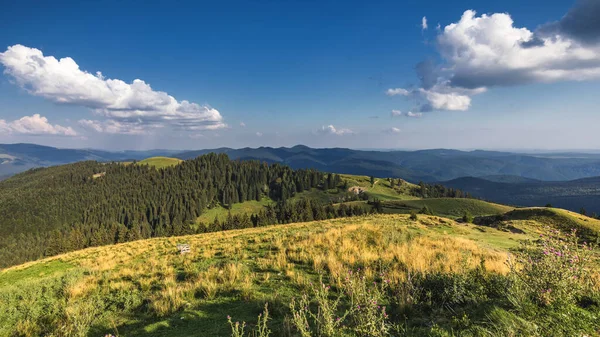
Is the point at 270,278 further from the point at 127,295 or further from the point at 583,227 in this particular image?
the point at 583,227

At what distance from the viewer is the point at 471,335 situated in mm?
4246

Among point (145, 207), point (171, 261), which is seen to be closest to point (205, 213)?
point (145, 207)

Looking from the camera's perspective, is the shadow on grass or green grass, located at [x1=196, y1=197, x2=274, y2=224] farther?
green grass, located at [x1=196, y1=197, x2=274, y2=224]

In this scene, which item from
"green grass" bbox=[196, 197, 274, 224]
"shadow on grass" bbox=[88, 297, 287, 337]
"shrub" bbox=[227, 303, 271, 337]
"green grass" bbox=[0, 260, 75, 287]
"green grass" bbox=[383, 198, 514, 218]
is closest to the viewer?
"shrub" bbox=[227, 303, 271, 337]

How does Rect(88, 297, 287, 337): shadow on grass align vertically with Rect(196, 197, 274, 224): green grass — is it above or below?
above

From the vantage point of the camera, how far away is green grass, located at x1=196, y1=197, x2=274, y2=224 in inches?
6722

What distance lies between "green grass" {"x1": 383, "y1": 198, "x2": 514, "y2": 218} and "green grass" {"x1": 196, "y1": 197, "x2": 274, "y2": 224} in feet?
284

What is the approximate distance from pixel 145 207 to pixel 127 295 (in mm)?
195769

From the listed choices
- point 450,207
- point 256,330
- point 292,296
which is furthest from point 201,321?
point 450,207

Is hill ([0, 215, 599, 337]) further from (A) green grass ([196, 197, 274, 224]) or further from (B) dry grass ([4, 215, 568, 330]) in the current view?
(A) green grass ([196, 197, 274, 224])

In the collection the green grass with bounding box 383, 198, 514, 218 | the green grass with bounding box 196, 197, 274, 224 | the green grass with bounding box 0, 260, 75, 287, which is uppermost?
the green grass with bounding box 0, 260, 75, 287

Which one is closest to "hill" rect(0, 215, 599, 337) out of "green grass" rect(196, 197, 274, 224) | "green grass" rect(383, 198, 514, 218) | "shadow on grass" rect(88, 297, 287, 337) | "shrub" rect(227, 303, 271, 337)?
"shadow on grass" rect(88, 297, 287, 337)

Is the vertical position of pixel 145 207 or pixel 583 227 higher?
pixel 583 227

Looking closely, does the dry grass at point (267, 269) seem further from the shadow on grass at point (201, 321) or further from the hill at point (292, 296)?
the shadow on grass at point (201, 321)
